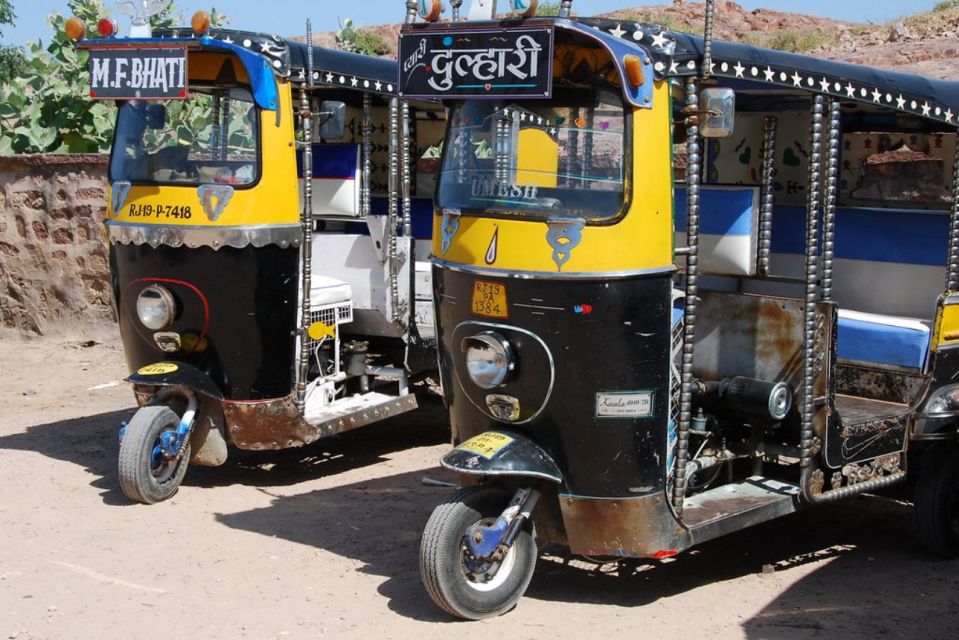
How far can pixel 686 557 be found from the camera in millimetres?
6414

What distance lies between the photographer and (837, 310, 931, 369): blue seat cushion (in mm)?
6262

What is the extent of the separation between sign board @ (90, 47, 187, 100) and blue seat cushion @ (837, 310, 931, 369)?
3.86 metres

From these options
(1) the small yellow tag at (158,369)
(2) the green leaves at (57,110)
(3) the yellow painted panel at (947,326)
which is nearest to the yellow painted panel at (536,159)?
(3) the yellow painted panel at (947,326)

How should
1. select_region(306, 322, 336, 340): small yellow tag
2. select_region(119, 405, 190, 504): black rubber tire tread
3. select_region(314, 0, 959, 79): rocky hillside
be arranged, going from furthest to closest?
select_region(314, 0, 959, 79): rocky hillside < select_region(306, 322, 336, 340): small yellow tag < select_region(119, 405, 190, 504): black rubber tire tread

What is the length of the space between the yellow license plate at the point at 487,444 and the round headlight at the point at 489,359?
21 centimetres

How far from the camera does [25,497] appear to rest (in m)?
7.29

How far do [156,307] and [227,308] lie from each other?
0.42 meters

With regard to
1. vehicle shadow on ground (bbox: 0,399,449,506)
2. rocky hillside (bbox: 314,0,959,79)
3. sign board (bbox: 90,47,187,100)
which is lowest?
vehicle shadow on ground (bbox: 0,399,449,506)

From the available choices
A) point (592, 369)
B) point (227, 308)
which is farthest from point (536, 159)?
point (227, 308)

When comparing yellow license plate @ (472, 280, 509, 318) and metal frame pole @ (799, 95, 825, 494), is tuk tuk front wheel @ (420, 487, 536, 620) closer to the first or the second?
yellow license plate @ (472, 280, 509, 318)

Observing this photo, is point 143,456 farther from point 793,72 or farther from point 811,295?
point 793,72

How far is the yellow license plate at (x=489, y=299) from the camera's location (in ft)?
17.4

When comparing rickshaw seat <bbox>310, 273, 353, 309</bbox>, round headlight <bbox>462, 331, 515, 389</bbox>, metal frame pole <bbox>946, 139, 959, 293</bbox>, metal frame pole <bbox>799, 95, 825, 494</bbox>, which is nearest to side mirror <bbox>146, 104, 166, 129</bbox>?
rickshaw seat <bbox>310, 273, 353, 309</bbox>

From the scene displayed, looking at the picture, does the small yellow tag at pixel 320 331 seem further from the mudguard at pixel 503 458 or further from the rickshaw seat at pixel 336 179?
the mudguard at pixel 503 458
